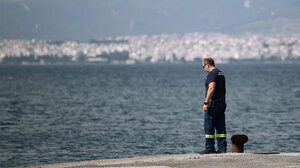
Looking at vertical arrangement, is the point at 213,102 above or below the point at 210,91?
below

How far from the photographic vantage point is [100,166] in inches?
481

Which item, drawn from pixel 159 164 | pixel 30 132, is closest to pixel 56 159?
pixel 30 132

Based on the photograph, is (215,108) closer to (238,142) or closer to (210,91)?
(210,91)

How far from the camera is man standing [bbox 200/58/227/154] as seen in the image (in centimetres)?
1368

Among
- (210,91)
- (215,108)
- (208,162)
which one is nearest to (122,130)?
(215,108)

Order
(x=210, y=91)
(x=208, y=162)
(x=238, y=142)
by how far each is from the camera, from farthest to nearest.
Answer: (x=238, y=142), (x=210, y=91), (x=208, y=162)

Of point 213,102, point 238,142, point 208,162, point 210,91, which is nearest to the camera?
point 208,162

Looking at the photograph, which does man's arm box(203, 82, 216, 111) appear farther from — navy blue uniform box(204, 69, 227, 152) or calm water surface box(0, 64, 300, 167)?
calm water surface box(0, 64, 300, 167)

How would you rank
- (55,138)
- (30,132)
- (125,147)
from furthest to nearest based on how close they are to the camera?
(30,132), (55,138), (125,147)

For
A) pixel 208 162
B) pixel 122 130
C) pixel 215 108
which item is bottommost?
pixel 122 130

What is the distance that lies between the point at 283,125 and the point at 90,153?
1259cm

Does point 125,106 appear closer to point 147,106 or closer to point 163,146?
point 147,106

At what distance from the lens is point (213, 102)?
13789 mm

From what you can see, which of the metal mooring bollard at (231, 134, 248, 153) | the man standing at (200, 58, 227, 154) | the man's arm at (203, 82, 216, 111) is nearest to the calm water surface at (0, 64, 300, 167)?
the man standing at (200, 58, 227, 154)
